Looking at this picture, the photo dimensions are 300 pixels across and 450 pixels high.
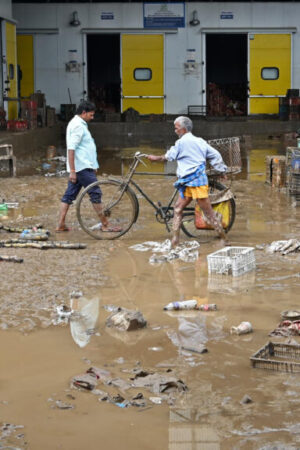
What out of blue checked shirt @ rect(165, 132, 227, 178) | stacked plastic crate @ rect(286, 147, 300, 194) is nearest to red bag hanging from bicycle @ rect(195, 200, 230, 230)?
blue checked shirt @ rect(165, 132, 227, 178)

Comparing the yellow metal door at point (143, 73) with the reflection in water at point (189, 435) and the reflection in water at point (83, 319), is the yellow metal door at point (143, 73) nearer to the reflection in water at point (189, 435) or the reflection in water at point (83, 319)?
the reflection in water at point (83, 319)

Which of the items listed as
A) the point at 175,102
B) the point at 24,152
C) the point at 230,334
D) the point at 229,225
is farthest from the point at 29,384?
the point at 175,102

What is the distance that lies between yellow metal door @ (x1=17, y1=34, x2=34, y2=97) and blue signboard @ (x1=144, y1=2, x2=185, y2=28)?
13.2 ft

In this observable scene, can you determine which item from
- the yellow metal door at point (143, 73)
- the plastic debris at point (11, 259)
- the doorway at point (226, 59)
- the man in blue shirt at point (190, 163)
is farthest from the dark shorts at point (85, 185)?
the doorway at point (226, 59)

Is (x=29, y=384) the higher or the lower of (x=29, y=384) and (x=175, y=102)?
the lower

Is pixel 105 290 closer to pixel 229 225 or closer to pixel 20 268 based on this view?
pixel 20 268

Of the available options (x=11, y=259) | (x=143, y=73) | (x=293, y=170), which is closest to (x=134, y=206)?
(x=11, y=259)

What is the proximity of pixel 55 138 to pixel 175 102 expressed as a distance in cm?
566

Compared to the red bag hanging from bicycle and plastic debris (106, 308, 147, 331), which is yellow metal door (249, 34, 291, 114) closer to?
the red bag hanging from bicycle

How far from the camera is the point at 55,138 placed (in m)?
26.0

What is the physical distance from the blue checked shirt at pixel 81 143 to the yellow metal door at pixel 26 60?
19.5m

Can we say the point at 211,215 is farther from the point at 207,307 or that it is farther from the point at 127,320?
the point at 127,320

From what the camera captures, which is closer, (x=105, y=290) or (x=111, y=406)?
(x=111, y=406)

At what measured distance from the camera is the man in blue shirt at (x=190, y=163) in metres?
10.0
